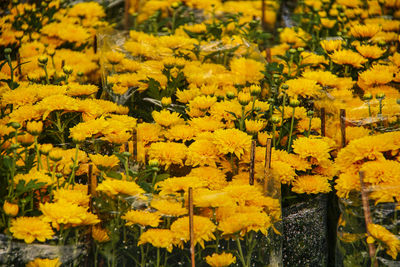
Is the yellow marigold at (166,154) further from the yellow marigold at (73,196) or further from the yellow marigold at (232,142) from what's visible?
the yellow marigold at (73,196)

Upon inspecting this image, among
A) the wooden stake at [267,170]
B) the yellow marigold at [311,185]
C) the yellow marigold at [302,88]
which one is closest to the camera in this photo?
the wooden stake at [267,170]

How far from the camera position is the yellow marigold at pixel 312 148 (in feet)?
5.54

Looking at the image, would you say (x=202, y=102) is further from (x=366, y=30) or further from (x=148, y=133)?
(x=366, y=30)

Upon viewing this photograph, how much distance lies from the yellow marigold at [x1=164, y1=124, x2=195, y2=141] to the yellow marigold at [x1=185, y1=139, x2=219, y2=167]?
0.33 feet

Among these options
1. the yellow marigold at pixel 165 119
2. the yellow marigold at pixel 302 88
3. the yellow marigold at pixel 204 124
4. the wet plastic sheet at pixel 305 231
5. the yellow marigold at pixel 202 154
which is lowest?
the wet plastic sheet at pixel 305 231

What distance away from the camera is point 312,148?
169cm

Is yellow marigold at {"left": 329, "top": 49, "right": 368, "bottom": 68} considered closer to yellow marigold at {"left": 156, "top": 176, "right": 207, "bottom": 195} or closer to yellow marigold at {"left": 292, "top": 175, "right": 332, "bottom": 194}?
yellow marigold at {"left": 292, "top": 175, "right": 332, "bottom": 194}

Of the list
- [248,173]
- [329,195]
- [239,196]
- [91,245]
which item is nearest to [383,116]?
[329,195]

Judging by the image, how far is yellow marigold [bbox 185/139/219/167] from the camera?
1629mm

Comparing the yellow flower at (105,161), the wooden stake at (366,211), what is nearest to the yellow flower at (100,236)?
the yellow flower at (105,161)

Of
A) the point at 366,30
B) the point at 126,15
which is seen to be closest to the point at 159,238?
the point at 366,30

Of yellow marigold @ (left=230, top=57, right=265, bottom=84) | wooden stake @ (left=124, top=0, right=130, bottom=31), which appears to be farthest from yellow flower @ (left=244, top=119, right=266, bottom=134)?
wooden stake @ (left=124, top=0, right=130, bottom=31)

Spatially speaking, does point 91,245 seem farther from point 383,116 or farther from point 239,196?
point 383,116

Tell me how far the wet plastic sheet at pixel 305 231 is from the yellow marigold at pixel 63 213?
0.62 metres
